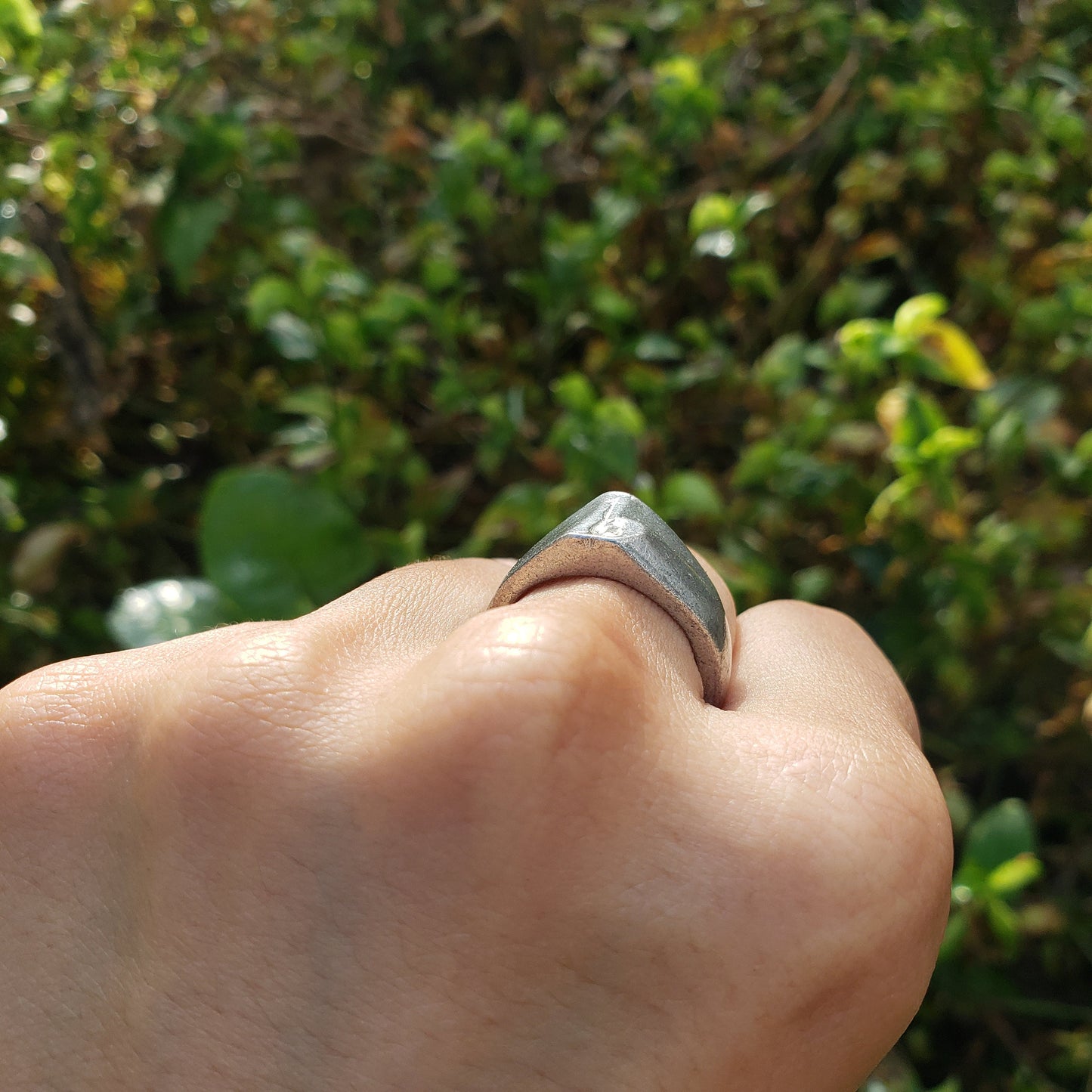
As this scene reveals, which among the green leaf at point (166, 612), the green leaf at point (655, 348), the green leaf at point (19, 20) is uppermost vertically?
the green leaf at point (19, 20)

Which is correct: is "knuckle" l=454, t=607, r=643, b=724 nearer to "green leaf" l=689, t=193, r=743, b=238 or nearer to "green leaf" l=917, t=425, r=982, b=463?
"green leaf" l=917, t=425, r=982, b=463

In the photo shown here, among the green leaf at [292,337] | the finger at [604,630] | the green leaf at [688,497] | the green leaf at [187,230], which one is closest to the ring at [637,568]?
the finger at [604,630]

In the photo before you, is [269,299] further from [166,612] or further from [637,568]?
[637,568]

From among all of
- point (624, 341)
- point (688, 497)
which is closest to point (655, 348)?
point (624, 341)

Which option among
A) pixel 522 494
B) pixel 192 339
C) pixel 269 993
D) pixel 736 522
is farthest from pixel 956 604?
pixel 192 339

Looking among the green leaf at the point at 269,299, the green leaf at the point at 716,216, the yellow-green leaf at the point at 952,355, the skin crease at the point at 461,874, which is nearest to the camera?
the skin crease at the point at 461,874

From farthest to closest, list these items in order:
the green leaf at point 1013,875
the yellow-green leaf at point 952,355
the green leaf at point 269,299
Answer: the green leaf at point 269,299 → the yellow-green leaf at point 952,355 → the green leaf at point 1013,875

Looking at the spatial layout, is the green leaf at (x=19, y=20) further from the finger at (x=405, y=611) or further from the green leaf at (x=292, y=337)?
the finger at (x=405, y=611)

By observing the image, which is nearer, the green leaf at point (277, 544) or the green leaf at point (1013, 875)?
the green leaf at point (1013, 875)

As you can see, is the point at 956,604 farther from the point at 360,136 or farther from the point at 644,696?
the point at 360,136
